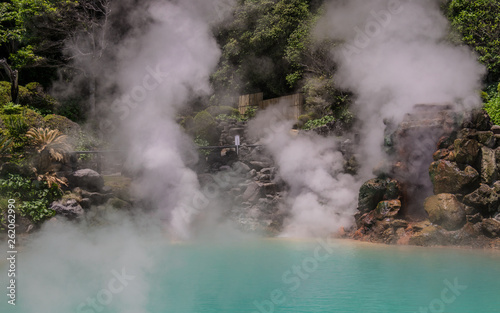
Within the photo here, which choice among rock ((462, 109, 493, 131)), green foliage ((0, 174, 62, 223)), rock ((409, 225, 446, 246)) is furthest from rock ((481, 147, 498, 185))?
green foliage ((0, 174, 62, 223))

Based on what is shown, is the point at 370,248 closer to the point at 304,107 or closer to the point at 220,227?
the point at 220,227

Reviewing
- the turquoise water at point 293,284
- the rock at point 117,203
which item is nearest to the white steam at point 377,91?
the turquoise water at point 293,284

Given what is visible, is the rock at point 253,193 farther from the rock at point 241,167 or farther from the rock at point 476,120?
the rock at point 476,120

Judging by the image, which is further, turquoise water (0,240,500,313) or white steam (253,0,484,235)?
white steam (253,0,484,235)

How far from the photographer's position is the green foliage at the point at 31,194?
12.2 meters

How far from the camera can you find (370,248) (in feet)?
33.8

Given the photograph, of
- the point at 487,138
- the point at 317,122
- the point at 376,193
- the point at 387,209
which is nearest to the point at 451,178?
the point at 487,138

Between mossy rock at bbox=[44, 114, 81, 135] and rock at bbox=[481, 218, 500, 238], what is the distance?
14.3 metres

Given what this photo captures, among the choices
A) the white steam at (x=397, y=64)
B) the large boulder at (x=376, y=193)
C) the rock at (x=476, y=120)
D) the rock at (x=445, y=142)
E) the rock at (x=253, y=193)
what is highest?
the white steam at (x=397, y=64)

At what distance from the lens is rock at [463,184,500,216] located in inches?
415

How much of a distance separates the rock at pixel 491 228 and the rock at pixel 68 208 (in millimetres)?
10326

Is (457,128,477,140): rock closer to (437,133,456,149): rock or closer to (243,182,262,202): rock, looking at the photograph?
(437,133,456,149): rock

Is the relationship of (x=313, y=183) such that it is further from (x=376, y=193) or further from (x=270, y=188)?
(x=376, y=193)

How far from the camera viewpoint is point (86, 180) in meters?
13.6
